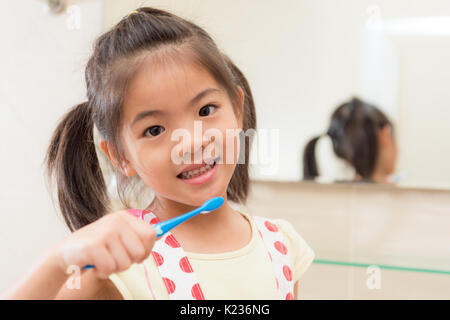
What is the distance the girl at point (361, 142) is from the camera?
2.01 ft

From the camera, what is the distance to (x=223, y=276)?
1.43ft

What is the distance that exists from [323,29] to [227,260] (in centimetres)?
32

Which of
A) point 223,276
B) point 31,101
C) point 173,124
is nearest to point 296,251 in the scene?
point 223,276

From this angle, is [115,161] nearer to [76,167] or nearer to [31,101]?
[76,167]

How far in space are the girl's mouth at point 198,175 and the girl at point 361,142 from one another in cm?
23

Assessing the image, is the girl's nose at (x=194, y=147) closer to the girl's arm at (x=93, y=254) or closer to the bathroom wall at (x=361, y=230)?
the girl's arm at (x=93, y=254)

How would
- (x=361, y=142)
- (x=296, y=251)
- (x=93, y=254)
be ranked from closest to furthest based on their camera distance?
1. (x=93, y=254)
2. (x=296, y=251)
3. (x=361, y=142)

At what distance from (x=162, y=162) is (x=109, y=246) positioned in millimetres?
103

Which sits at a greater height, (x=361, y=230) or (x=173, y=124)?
(x=173, y=124)

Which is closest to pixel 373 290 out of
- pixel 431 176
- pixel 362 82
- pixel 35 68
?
pixel 431 176

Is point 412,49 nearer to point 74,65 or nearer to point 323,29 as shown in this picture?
point 323,29

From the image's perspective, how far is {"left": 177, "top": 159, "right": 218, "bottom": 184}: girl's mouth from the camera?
41cm

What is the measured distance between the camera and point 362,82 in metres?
0.61

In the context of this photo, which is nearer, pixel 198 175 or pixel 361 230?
pixel 198 175
